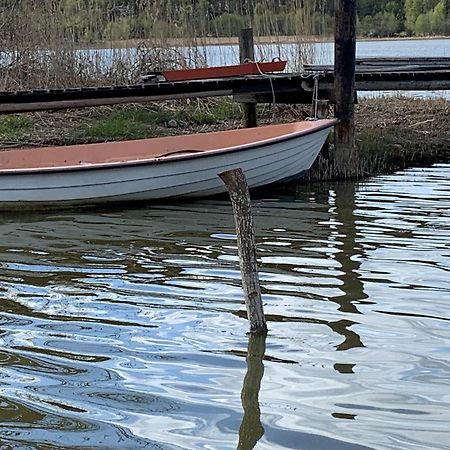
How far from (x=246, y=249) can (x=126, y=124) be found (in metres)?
8.41

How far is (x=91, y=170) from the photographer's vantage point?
33.0 feet

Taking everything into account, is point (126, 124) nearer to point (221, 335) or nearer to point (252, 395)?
point (221, 335)

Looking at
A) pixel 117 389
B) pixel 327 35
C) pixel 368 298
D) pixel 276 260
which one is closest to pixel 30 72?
pixel 327 35

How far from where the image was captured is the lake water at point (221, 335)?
15.3ft

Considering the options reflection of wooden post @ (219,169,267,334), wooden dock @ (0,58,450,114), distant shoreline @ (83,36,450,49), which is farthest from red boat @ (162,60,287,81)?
reflection of wooden post @ (219,169,267,334)

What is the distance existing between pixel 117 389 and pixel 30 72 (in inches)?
409

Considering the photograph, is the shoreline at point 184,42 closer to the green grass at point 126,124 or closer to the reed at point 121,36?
the reed at point 121,36

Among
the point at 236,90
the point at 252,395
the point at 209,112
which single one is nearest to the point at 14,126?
the point at 209,112

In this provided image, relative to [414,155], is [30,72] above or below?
above

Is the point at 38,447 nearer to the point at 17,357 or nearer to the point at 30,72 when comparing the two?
the point at 17,357

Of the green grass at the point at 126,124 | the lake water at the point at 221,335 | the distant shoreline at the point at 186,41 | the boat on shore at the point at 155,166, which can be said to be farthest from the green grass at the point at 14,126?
the lake water at the point at 221,335

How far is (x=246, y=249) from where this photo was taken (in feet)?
19.4

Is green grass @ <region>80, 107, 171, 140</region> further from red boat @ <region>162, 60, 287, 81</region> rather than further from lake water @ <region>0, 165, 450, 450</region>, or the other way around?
lake water @ <region>0, 165, 450, 450</region>

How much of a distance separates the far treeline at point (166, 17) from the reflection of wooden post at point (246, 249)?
31.1 feet
